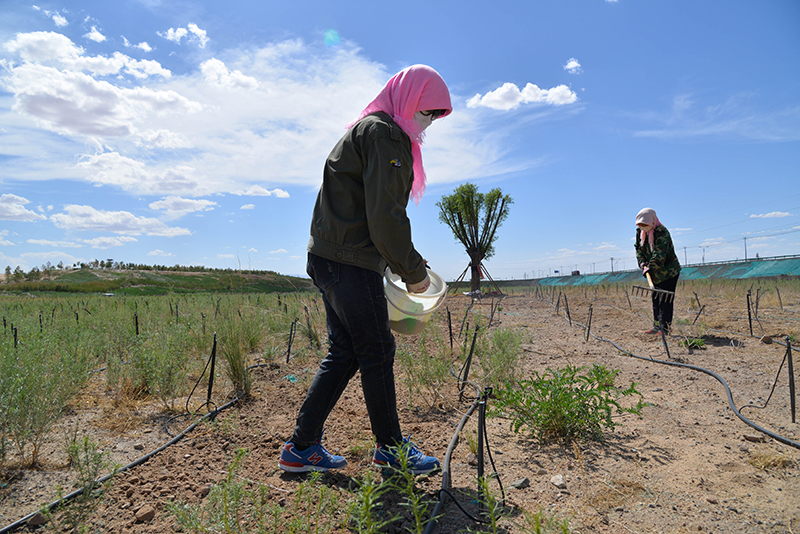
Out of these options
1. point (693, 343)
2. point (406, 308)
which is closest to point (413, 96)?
point (406, 308)

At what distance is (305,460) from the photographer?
181 centimetres

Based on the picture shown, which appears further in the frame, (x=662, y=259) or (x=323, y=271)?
(x=662, y=259)

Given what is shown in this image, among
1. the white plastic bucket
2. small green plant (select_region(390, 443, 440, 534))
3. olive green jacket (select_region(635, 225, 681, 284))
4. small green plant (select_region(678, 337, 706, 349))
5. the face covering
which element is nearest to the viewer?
small green plant (select_region(390, 443, 440, 534))

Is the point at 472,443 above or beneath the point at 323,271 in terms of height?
beneath

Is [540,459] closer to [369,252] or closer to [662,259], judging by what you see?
[369,252]

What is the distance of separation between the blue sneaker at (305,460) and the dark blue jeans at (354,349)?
0.10 ft

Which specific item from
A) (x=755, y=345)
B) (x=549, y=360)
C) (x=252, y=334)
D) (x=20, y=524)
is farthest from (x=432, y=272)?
(x=755, y=345)

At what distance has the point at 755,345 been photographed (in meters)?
4.29

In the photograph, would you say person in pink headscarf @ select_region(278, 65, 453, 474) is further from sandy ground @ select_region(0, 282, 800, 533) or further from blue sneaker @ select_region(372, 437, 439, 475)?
sandy ground @ select_region(0, 282, 800, 533)

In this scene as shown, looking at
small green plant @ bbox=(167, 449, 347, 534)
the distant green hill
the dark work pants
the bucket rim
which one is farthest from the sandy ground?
the distant green hill

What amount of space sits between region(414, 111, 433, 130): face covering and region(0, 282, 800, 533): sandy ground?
1.53 metres

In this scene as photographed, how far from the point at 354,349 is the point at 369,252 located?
1.34ft

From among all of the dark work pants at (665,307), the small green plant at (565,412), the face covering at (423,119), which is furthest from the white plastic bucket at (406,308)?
the dark work pants at (665,307)

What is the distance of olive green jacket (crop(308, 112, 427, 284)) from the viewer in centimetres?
159
